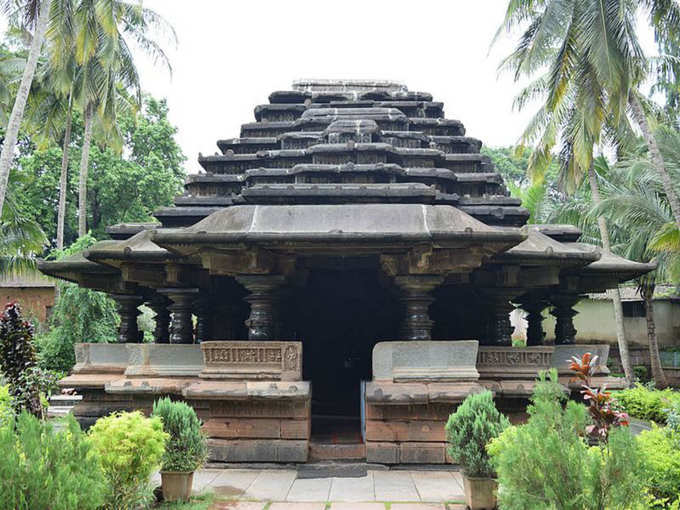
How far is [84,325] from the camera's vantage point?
16594mm

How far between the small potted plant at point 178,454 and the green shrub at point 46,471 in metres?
1.31

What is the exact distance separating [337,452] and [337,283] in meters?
3.96

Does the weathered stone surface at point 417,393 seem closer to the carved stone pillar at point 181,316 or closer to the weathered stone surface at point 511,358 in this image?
the weathered stone surface at point 511,358

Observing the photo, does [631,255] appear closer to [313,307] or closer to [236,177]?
[313,307]

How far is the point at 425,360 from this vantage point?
6480 millimetres

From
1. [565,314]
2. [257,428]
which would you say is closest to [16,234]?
[257,428]

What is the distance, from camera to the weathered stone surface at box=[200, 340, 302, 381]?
6.50 m

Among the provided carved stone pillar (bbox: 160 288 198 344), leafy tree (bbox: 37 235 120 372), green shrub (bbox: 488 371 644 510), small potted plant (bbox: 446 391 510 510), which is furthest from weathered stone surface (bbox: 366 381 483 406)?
leafy tree (bbox: 37 235 120 372)

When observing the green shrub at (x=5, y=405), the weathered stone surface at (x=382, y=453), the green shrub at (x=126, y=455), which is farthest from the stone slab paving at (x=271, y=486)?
the green shrub at (x=5, y=405)

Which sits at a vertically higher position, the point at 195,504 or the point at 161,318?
the point at 161,318

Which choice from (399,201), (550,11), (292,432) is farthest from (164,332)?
(550,11)

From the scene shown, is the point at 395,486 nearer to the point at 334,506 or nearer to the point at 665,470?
the point at 334,506

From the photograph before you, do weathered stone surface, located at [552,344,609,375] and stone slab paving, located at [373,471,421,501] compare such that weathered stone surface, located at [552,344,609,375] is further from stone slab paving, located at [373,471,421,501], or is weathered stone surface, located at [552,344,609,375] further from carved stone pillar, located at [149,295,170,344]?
carved stone pillar, located at [149,295,170,344]

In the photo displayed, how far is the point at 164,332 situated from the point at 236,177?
3.09 metres
